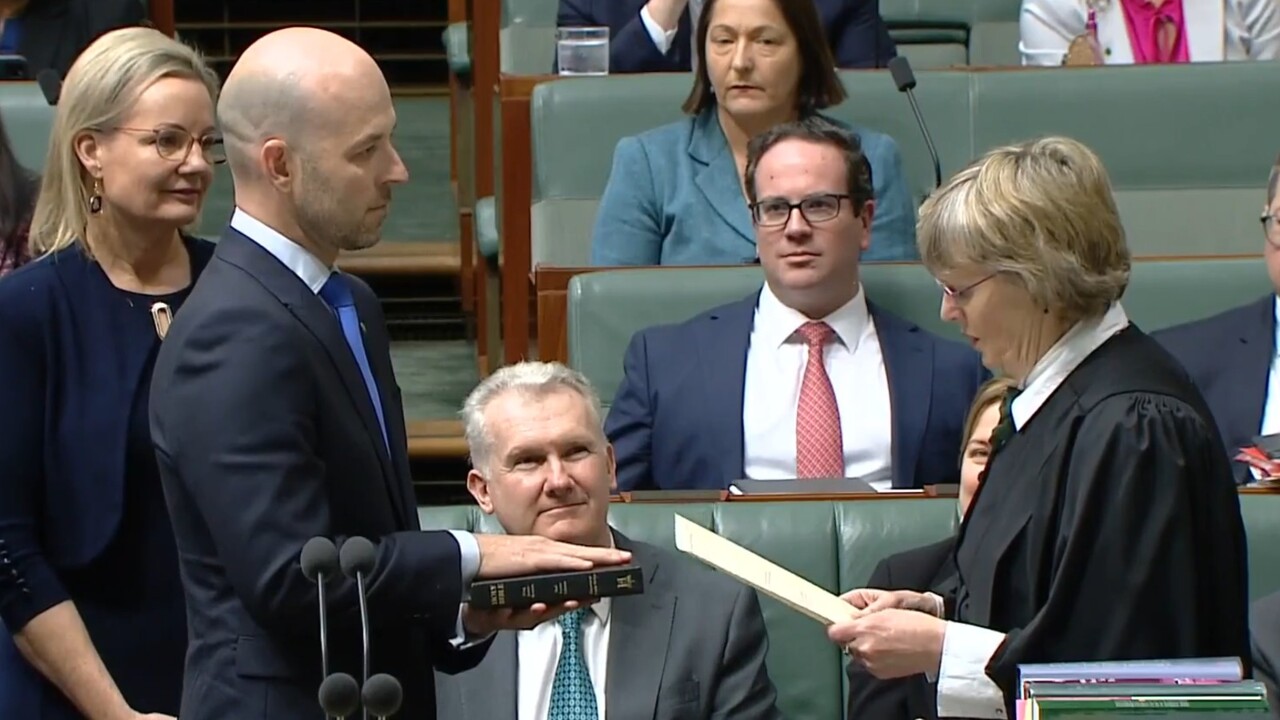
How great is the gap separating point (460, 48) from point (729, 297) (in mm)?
2258

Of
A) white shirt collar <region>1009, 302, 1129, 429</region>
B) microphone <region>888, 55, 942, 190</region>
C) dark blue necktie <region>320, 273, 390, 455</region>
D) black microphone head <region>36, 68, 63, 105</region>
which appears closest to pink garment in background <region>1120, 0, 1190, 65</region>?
microphone <region>888, 55, 942, 190</region>

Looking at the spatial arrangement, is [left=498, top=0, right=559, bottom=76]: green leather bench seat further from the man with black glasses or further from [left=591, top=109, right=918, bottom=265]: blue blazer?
the man with black glasses

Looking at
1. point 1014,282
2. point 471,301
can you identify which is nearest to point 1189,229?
point 471,301

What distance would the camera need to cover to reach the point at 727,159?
3549 mm

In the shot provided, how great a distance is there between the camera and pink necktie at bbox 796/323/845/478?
3002mm

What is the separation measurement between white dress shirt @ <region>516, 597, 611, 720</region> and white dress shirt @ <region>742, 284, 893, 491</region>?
77cm

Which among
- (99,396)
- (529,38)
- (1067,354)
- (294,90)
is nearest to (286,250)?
(294,90)

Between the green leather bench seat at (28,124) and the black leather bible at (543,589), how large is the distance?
8.01 feet

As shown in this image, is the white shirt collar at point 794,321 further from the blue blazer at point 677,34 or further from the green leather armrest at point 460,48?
the green leather armrest at point 460,48

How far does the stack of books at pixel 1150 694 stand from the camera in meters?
1.41

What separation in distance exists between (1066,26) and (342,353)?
2888 mm

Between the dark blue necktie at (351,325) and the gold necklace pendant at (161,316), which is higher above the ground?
the dark blue necktie at (351,325)

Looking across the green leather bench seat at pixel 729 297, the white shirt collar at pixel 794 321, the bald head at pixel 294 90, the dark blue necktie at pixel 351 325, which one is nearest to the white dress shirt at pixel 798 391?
the white shirt collar at pixel 794 321

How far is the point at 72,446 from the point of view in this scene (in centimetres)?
216
